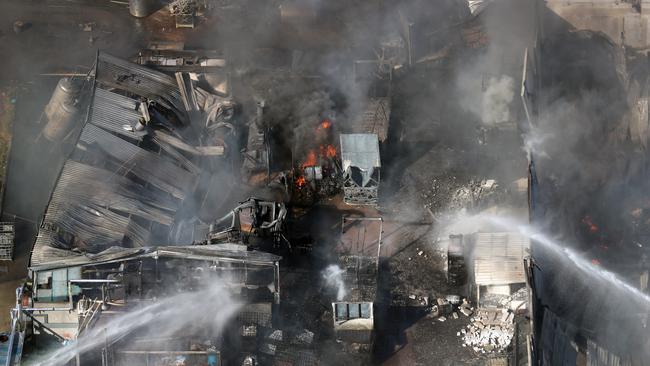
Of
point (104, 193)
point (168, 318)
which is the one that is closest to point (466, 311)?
point (168, 318)

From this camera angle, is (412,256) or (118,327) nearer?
(118,327)

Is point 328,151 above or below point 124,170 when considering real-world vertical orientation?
above

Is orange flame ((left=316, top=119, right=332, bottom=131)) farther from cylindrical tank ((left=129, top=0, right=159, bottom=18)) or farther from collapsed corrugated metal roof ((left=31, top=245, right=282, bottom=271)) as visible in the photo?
cylindrical tank ((left=129, top=0, right=159, bottom=18))

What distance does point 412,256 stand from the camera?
98.1ft

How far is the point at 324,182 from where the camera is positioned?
30.8 metres

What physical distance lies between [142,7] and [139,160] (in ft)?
25.0

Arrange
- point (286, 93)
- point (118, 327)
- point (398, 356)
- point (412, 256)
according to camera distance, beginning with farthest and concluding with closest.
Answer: point (286, 93)
point (412, 256)
point (398, 356)
point (118, 327)

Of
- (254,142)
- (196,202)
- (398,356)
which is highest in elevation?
(254,142)

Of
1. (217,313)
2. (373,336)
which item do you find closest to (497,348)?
(373,336)

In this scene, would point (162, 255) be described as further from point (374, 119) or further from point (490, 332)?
point (490, 332)

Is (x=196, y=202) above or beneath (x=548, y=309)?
above

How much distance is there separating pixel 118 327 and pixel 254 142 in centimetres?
851

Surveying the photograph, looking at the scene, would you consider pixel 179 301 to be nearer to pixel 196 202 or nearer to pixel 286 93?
pixel 196 202

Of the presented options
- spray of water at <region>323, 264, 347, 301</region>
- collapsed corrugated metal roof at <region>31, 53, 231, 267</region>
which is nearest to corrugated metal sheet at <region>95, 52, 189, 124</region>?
collapsed corrugated metal roof at <region>31, 53, 231, 267</region>
